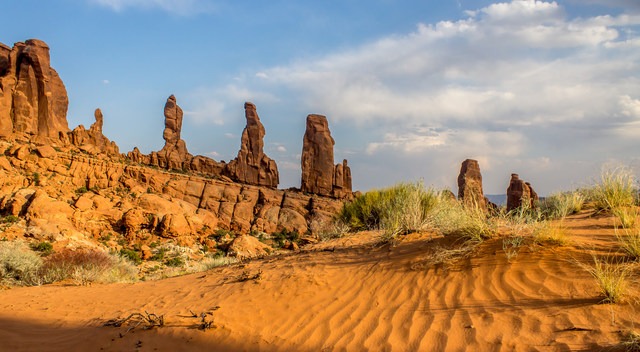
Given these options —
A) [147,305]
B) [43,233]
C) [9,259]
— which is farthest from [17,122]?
[147,305]

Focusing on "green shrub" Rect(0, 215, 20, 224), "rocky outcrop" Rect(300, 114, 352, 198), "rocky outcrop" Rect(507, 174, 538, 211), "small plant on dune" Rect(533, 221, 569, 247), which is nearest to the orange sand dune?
"small plant on dune" Rect(533, 221, 569, 247)

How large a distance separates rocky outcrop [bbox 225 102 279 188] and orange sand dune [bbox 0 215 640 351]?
47.3 metres

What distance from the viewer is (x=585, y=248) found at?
15.9 feet

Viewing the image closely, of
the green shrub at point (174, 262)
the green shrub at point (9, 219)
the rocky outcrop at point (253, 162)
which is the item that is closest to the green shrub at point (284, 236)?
the green shrub at point (174, 262)

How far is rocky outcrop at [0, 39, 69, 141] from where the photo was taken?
133 ft

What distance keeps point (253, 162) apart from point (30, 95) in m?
25.9

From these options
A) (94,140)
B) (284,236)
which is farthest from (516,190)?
(94,140)

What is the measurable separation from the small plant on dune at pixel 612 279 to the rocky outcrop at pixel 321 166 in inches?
1888

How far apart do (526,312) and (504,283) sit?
623mm

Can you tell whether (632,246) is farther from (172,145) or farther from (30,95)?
(172,145)

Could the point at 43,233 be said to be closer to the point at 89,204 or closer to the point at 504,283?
the point at 89,204

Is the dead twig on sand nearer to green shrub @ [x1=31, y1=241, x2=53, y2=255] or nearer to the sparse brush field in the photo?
the sparse brush field

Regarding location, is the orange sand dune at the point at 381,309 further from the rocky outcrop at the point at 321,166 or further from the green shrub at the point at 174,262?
the rocky outcrop at the point at 321,166

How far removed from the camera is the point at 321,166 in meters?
52.9
